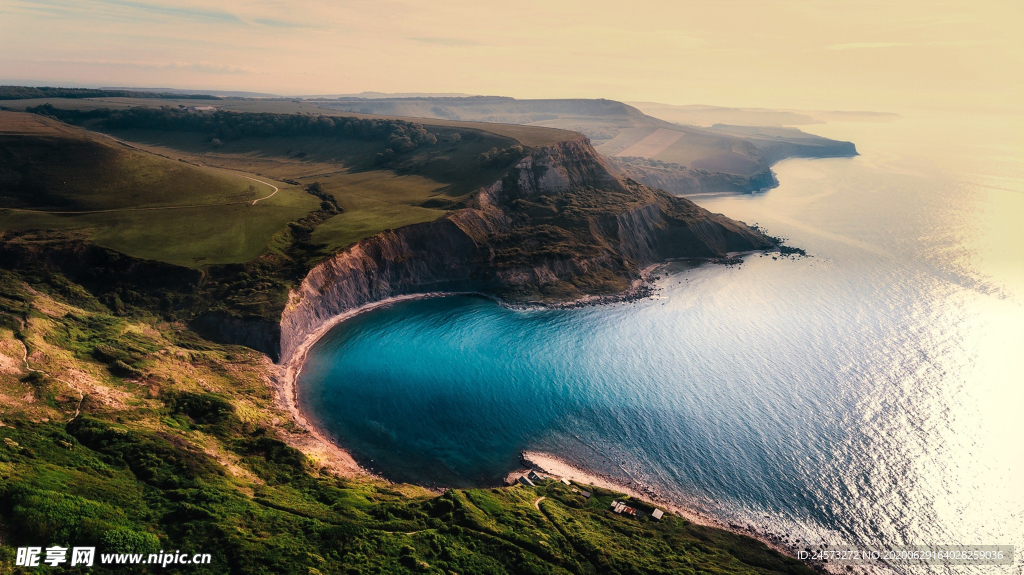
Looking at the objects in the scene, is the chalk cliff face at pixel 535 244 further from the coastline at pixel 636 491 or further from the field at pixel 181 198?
the coastline at pixel 636 491

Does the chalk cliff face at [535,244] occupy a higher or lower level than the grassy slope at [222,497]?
higher

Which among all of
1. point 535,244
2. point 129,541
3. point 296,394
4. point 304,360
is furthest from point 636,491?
point 535,244

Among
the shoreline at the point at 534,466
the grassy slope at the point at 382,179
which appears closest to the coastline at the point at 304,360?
the shoreline at the point at 534,466

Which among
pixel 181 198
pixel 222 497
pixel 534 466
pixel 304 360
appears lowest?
pixel 534 466

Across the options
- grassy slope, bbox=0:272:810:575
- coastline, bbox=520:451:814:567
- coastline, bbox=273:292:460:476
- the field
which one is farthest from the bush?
the field

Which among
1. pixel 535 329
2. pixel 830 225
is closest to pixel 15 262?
pixel 535 329

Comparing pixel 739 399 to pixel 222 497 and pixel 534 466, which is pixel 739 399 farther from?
pixel 222 497
